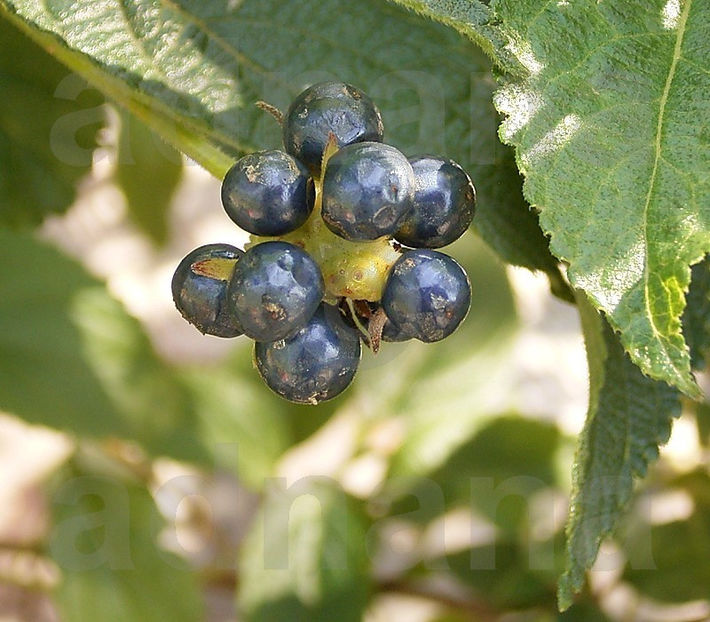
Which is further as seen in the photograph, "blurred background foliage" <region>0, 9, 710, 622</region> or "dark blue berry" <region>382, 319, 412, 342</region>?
"blurred background foliage" <region>0, 9, 710, 622</region>

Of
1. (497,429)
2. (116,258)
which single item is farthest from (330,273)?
(116,258)

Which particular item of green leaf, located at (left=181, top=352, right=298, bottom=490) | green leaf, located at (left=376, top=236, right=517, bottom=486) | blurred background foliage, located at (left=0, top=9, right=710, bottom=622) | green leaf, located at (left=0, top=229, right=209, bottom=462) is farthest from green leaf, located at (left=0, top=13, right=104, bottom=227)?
green leaf, located at (left=376, top=236, right=517, bottom=486)

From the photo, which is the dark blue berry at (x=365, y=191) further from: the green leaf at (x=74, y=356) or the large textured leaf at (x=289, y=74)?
the green leaf at (x=74, y=356)

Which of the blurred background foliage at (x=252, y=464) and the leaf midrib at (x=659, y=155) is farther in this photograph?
the blurred background foliage at (x=252, y=464)

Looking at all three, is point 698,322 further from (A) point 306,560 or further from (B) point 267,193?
(A) point 306,560

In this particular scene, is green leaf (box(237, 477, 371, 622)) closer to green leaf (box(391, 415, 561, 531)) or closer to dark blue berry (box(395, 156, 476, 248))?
green leaf (box(391, 415, 561, 531))

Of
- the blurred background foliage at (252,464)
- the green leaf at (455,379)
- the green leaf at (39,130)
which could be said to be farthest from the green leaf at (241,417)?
the green leaf at (39,130)
